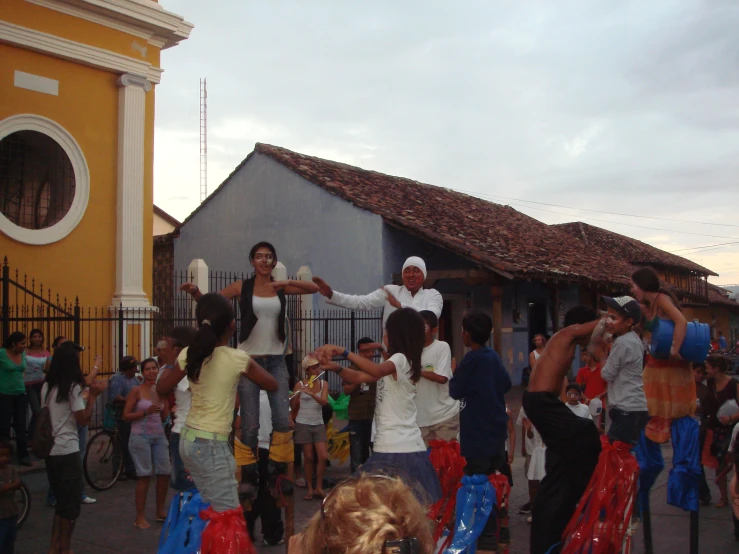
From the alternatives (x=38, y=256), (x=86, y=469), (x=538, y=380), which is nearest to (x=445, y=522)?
(x=538, y=380)

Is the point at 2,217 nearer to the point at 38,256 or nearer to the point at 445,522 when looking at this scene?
the point at 38,256

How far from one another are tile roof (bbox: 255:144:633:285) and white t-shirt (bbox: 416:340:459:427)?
32.3 ft

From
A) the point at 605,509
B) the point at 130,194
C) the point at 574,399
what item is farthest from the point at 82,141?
the point at 605,509

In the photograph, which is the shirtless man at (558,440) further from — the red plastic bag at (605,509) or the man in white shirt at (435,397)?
the man in white shirt at (435,397)

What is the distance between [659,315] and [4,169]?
1020 centimetres

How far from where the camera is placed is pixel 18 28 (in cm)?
1099

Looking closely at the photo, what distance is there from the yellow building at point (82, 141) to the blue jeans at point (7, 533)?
7.13m

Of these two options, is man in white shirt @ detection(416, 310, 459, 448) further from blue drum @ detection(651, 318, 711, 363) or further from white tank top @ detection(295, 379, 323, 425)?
white tank top @ detection(295, 379, 323, 425)

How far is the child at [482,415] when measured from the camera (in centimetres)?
490

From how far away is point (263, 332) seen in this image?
17.3 feet

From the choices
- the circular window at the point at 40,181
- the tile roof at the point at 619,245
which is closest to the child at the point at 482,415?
the circular window at the point at 40,181

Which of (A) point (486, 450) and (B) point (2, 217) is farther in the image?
(B) point (2, 217)

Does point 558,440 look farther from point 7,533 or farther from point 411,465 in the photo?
point 7,533

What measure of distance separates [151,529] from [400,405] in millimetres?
3357
